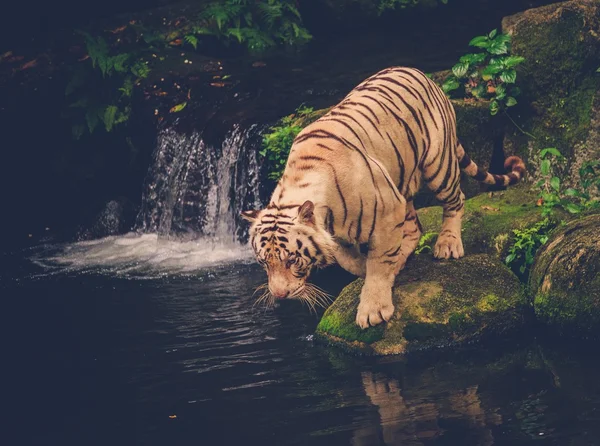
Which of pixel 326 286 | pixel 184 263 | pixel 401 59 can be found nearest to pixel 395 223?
pixel 326 286

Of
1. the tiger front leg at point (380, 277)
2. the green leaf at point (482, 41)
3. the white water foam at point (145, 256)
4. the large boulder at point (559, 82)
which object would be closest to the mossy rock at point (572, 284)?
the tiger front leg at point (380, 277)

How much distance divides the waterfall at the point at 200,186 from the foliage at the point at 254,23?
2922mm

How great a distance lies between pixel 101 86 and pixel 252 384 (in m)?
7.43

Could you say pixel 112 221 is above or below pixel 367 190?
above

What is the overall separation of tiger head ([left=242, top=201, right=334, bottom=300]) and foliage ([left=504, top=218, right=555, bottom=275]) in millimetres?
2034

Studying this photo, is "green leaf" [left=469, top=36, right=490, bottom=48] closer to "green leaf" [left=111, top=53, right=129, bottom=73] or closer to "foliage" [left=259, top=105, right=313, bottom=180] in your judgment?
"foliage" [left=259, top=105, right=313, bottom=180]

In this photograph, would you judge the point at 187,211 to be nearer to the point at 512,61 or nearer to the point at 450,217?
the point at 512,61

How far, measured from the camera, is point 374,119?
227 inches

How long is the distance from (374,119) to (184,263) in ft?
12.2

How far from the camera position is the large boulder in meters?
7.91

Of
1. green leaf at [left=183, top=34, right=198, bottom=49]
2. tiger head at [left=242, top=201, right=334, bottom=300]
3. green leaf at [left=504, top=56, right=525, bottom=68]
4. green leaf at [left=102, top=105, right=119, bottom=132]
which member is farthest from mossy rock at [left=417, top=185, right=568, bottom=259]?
green leaf at [left=183, top=34, right=198, bottom=49]

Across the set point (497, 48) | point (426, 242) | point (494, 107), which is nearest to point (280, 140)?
point (494, 107)

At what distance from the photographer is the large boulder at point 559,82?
7910 mm

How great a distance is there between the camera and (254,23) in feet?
44.4
